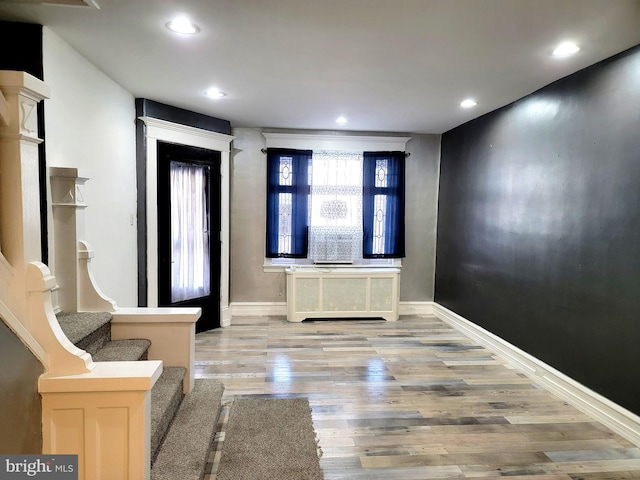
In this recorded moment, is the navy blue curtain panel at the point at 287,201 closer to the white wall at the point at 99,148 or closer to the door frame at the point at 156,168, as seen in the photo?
the door frame at the point at 156,168

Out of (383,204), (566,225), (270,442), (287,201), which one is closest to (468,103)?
(566,225)

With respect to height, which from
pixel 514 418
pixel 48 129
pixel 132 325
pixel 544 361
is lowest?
pixel 514 418

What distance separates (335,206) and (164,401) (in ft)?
11.8

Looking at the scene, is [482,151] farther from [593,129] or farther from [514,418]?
[514,418]

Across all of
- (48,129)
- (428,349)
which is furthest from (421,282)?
(48,129)

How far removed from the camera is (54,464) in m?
1.54

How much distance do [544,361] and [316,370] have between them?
6.74 ft

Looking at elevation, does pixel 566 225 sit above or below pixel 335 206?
below

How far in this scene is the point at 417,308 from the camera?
18.6ft

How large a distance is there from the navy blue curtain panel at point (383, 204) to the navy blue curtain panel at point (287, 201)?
2.83 feet

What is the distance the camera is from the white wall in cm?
254

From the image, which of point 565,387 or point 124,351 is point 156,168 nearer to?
point 124,351

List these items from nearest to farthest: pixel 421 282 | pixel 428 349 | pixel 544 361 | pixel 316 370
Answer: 1. pixel 544 361
2. pixel 316 370
3. pixel 428 349
4. pixel 421 282

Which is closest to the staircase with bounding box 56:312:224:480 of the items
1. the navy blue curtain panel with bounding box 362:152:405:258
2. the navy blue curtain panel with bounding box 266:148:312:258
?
the navy blue curtain panel with bounding box 266:148:312:258
